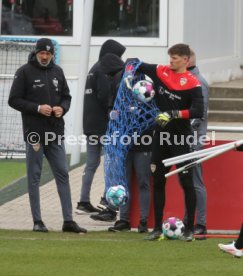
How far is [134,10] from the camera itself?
19547 millimetres

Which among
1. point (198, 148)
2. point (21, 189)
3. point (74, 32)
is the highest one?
point (74, 32)

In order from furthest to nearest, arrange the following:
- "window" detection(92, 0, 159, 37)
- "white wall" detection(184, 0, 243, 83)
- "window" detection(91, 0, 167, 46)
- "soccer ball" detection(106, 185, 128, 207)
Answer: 1. "white wall" detection(184, 0, 243, 83)
2. "window" detection(92, 0, 159, 37)
3. "window" detection(91, 0, 167, 46)
4. "soccer ball" detection(106, 185, 128, 207)

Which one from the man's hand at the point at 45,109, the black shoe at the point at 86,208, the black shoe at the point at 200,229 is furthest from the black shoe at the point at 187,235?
the black shoe at the point at 86,208

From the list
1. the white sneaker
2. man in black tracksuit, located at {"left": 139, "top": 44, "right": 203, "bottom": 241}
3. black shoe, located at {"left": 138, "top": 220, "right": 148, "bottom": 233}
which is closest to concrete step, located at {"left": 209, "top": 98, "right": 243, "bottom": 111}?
black shoe, located at {"left": 138, "top": 220, "right": 148, "bottom": 233}

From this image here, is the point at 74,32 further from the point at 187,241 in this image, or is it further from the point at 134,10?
the point at 187,241

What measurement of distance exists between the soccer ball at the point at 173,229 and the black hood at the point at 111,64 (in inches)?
94.7

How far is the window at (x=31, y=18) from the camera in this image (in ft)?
63.0

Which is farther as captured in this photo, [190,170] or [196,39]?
[196,39]

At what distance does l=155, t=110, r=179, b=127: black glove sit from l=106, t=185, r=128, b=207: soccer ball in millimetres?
1219

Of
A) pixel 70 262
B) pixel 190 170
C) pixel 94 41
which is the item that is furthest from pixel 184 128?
pixel 94 41

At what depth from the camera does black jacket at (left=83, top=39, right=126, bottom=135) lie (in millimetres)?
12227

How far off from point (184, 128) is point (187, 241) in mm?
1159

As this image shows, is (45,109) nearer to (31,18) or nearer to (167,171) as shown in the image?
(167,171)

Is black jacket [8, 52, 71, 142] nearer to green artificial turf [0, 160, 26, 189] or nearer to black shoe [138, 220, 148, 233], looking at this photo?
black shoe [138, 220, 148, 233]
